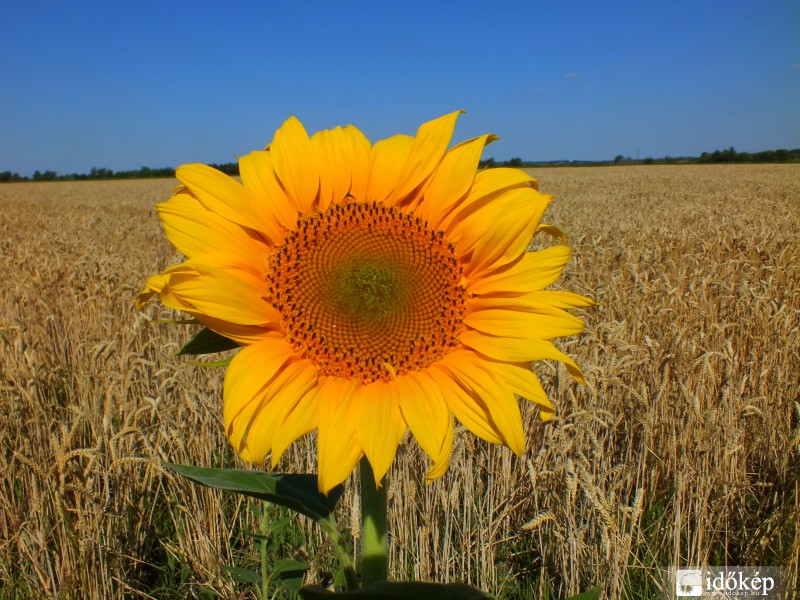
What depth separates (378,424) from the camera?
45.5 inches

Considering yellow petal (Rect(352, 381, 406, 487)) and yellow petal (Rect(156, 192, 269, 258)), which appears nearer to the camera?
yellow petal (Rect(352, 381, 406, 487))

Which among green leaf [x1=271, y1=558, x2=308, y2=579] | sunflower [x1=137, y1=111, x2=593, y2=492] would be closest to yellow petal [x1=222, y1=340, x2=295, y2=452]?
sunflower [x1=137, y1=111, x2=593, y2=492]

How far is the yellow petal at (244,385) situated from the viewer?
1162mm

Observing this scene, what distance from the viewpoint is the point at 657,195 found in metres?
24.3

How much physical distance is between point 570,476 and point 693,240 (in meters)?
8.65

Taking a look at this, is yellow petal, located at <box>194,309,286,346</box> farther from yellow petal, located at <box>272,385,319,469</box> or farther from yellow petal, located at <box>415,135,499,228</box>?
yellow petal, located at <box>415,135,499,228</box>

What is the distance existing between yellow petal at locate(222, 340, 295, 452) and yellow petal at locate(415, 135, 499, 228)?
445 mm

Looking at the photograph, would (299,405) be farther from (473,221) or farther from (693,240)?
(693,240)

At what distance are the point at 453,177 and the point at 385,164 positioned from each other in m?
0.15

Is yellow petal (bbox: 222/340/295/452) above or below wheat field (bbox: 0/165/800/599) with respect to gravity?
above

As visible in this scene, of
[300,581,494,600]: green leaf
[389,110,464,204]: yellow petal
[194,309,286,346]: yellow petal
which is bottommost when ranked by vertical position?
[300,581,494,600]: green leaf

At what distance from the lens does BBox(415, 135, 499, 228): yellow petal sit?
1350 mm

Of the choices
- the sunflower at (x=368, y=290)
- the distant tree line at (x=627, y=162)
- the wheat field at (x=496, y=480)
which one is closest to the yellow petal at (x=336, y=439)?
the sunflower at (x=368, y=290)

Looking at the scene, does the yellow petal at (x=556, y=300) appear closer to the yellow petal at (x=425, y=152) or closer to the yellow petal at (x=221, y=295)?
the yellow petal at (x=425, y=152)
